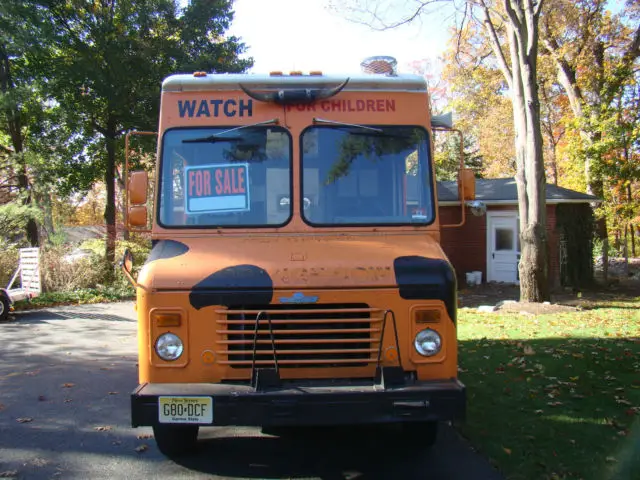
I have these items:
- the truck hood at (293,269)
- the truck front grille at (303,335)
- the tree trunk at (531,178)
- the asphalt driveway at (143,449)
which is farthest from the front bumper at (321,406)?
the tree trunk at (531,178)

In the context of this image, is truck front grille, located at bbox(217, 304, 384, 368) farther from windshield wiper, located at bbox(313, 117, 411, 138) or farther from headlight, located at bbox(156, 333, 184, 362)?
windshield wiper, located at bbox(313, 117, 411, 138)

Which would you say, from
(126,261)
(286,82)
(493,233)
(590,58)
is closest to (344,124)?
(286,82)

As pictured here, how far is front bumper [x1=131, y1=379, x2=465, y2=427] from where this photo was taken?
3449 mm

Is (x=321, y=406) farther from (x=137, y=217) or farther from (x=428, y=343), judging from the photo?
(x=137, y=217)

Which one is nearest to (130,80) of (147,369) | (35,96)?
(35,96)

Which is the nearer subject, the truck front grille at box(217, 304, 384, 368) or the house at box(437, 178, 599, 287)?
the truck front grille at box(217, 304, 384, 368)

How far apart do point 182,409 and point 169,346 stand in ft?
1.47

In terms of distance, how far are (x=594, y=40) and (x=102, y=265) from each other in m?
21.1

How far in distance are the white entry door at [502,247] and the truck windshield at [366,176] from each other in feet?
47.7

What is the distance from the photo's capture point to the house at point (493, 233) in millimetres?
17672

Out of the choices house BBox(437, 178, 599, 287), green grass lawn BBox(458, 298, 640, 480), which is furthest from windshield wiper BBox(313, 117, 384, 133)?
house BBox(437, 178, 599, 287)

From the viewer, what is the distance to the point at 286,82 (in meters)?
4.60

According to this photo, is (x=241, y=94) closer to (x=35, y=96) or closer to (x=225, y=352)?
(x=225, y=352)

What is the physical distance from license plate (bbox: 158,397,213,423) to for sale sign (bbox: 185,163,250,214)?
1.55 m
